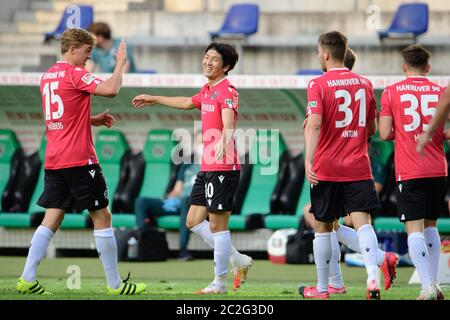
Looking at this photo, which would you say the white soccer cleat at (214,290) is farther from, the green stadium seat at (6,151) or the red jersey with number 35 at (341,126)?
the green stadium seat at (6,151)

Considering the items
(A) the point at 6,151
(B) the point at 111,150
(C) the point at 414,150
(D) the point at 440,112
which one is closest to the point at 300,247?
(B) the point at 111,150

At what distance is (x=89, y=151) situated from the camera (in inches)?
404

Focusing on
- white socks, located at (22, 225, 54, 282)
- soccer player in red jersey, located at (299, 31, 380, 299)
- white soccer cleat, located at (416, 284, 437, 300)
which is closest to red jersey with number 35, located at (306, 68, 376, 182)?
soccer player in red jersey, located at (299, 31, 380, 299)

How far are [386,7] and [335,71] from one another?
37.0 feet

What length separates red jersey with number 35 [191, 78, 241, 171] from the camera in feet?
34.3

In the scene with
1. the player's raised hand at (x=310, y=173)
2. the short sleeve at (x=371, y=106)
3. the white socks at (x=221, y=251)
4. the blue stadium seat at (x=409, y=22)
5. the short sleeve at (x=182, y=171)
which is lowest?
the white socks at (x=221, y=251)

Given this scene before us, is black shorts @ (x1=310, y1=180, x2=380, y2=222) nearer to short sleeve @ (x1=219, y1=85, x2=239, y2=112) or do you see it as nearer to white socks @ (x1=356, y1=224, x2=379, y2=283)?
white socks @ (x1=356, y1=224, x2=379, y2=283)

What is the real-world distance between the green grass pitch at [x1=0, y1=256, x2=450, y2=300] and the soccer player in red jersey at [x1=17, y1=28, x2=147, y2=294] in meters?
0.25

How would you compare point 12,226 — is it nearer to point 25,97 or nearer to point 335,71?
point 25,97

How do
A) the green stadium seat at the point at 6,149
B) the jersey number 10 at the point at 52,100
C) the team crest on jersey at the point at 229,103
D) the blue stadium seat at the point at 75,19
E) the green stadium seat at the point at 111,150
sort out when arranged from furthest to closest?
the blue stadium seat at the point at 75,19, the green stadium seat at the point at 6,149, the green stadium seat at the point at 111,150, the team crest on jersey at the point at 229,103, the jersey number 10 at the point at 52,100

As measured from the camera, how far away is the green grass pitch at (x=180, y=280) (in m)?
10.2

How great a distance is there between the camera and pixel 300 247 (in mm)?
15609

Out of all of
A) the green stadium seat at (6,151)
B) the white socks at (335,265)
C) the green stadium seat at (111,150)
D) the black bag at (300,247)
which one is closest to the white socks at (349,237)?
the white socks at (335,265)

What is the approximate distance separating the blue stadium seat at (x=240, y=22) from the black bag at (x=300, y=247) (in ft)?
15.9
